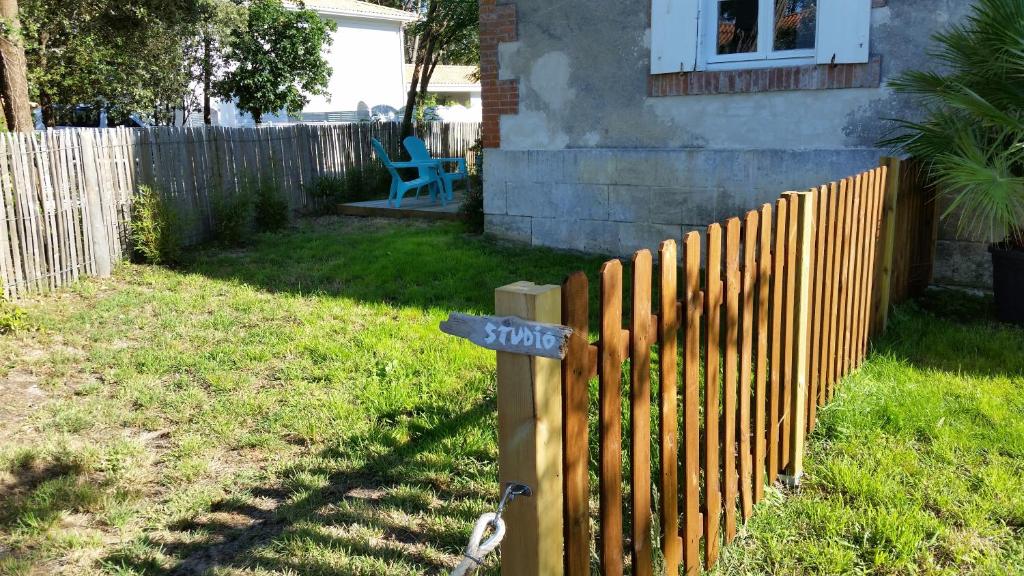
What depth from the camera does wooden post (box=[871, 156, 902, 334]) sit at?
4914 millimetres

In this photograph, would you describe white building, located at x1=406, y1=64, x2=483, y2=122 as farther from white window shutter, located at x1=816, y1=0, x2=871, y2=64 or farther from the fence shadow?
white window shutter, located at x1=816, y1=0, x2=871, y2=64

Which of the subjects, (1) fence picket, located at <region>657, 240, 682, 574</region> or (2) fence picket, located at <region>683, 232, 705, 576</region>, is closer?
(1) fence picket, located at <region>657, 240, 682, 574</region>

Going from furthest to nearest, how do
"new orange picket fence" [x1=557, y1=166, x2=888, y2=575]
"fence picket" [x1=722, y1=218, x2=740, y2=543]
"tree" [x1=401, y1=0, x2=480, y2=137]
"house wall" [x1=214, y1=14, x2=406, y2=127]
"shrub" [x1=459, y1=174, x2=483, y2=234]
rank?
"house wall" [x1=214, y1=14, x2=406, y2=127], "tree" [x1=401, y1=0, x2=480, y2=137], "shrub" [x1=459, y1=174, x2=483, y2=234], "fence picket" [x1=722, y1=218, x2=740, y2=543], "new orange picket fence" [x1=557, y1=166, x2=888, y2=575]

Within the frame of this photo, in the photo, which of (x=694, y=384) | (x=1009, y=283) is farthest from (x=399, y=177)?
(x=694, y=384)

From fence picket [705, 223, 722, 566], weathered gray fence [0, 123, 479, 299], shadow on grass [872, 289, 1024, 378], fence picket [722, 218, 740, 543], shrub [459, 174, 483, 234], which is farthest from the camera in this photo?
shrub [459, 174, 483, 234]

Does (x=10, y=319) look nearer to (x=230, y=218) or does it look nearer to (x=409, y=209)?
(x=230, y=218)

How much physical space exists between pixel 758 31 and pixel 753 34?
8 cm

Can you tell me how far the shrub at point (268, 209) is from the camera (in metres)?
10.5

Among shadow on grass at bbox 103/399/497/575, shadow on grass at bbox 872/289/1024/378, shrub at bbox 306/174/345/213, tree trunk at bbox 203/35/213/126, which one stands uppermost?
tree trunk at bbox 203/35/213/126

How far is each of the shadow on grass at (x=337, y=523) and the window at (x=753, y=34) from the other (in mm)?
4709

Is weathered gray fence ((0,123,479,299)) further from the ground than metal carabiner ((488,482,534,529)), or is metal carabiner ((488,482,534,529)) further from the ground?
weathered gray fence ((0,123,479,299))

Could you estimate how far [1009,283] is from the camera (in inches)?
215

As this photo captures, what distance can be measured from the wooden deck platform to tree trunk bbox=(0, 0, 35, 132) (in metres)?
4.32

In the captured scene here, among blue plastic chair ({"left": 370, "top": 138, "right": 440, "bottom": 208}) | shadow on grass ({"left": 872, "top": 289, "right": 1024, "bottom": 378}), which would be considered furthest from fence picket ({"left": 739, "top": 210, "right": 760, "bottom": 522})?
blue plastic chair ({"left": 370, "top": 138, "right": 440, "bottom": 208})
